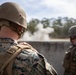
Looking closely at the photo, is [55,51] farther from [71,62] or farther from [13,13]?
[13,13]

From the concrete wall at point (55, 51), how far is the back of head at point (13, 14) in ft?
12.4

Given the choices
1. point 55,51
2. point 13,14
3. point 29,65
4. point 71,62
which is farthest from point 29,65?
point 55,51

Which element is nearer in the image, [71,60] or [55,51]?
[71,60]

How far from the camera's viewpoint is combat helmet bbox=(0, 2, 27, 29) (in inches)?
83.2

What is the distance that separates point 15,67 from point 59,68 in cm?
388

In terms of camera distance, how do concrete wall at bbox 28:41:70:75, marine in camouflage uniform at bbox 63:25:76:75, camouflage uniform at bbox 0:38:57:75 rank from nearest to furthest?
camouflage uniform at bbox 0:38:57:75 < marine in camouflage uniform at bbox 63:25:76:75 < concrete wall at bbox 28:41:70:75

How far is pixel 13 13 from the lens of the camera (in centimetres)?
214

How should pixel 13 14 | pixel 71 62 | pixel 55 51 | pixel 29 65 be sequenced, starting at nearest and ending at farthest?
pixel 29 65 < pixel 13 14 < pixel 71 62 < pixel 55 51

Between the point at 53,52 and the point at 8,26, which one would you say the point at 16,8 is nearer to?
the point at 8,26

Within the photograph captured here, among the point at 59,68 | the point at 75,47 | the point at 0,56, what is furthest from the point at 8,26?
the point at 59,68

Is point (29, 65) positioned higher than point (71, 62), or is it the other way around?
point (29, 65)

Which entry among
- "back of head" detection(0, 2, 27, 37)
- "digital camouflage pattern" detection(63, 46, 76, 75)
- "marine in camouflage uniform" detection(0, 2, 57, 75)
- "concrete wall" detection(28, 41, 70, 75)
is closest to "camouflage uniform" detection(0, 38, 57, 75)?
"marine in camouflage uniform" detection(0, 2, 57, 75)

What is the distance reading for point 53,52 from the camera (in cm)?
596

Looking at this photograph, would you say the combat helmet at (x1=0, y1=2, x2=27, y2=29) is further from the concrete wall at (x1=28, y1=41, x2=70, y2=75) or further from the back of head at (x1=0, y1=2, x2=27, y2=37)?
the concrete wall at (x1=28, y1=41, x2=70, y2=75)
